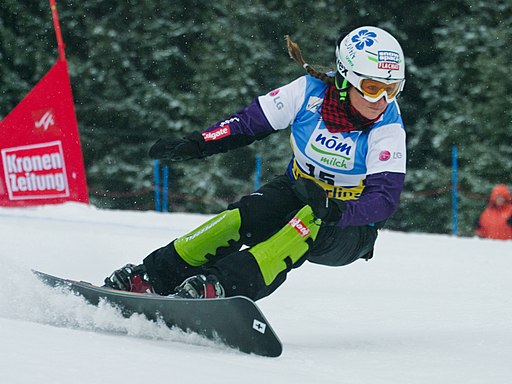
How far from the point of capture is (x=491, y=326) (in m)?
4.36

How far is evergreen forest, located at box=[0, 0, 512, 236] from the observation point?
53.8 ft

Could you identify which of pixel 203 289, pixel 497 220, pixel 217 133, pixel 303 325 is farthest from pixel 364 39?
pixel 497 220

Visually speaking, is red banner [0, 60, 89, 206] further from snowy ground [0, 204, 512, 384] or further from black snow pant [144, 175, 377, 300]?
black snow pant [144, 175, 377, 300]

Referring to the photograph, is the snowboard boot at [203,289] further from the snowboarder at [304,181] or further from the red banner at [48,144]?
the red banner at [48,144]

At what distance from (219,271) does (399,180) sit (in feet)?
2.74

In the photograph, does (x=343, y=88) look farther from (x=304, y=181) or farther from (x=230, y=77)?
(x=230, y=77)

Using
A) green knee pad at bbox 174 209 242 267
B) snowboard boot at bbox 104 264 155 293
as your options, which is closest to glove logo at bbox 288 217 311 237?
green knee pad at bbox 174 209 242 267

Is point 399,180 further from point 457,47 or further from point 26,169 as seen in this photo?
point 457,47

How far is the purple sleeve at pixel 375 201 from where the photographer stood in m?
3.54

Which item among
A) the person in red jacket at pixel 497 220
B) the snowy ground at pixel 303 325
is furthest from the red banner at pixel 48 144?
the person in red jacket at pixel 497 220

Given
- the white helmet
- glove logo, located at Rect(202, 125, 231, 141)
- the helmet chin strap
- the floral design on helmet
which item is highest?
the floral design on helmet

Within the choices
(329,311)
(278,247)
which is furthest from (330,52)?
(278,247)

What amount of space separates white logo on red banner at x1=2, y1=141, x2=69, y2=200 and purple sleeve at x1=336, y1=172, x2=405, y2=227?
848 centimetres

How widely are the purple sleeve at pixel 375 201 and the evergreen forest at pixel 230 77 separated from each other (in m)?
12.0
